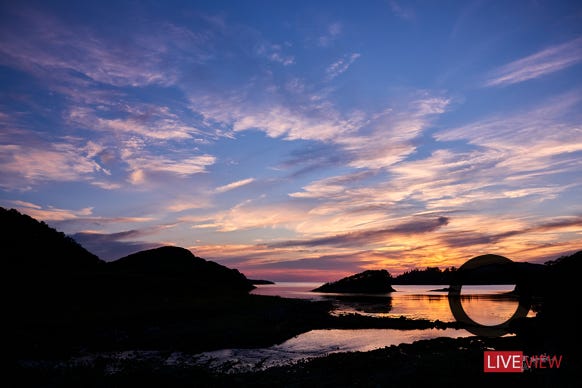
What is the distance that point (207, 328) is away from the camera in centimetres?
3769

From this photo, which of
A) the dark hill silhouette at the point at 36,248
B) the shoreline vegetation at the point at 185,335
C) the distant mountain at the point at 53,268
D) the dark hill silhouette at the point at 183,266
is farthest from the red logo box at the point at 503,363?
the dark hill silhouette at the point at 183,266

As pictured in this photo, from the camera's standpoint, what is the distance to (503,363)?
57.5 ft

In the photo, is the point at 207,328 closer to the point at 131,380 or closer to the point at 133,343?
the point at 133,343

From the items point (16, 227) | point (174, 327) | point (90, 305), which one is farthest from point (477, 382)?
point (16, 227)

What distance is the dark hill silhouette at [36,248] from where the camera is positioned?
187 ft

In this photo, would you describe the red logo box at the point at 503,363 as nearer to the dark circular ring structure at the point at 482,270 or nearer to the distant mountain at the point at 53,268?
the dark circular ring structure at the point at 482,270

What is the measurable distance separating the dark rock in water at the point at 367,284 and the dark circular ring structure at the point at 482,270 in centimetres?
12448

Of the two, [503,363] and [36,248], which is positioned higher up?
[36,248]

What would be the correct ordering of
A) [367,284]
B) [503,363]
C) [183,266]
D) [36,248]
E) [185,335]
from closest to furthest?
[503,363] < [185,335] < [36,248] < [183,266] < [367,284]

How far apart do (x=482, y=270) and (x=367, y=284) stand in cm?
16660

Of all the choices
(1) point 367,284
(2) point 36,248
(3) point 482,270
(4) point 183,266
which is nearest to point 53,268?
(2) point 36,248

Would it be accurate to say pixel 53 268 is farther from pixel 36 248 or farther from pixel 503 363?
pixel 503 363
